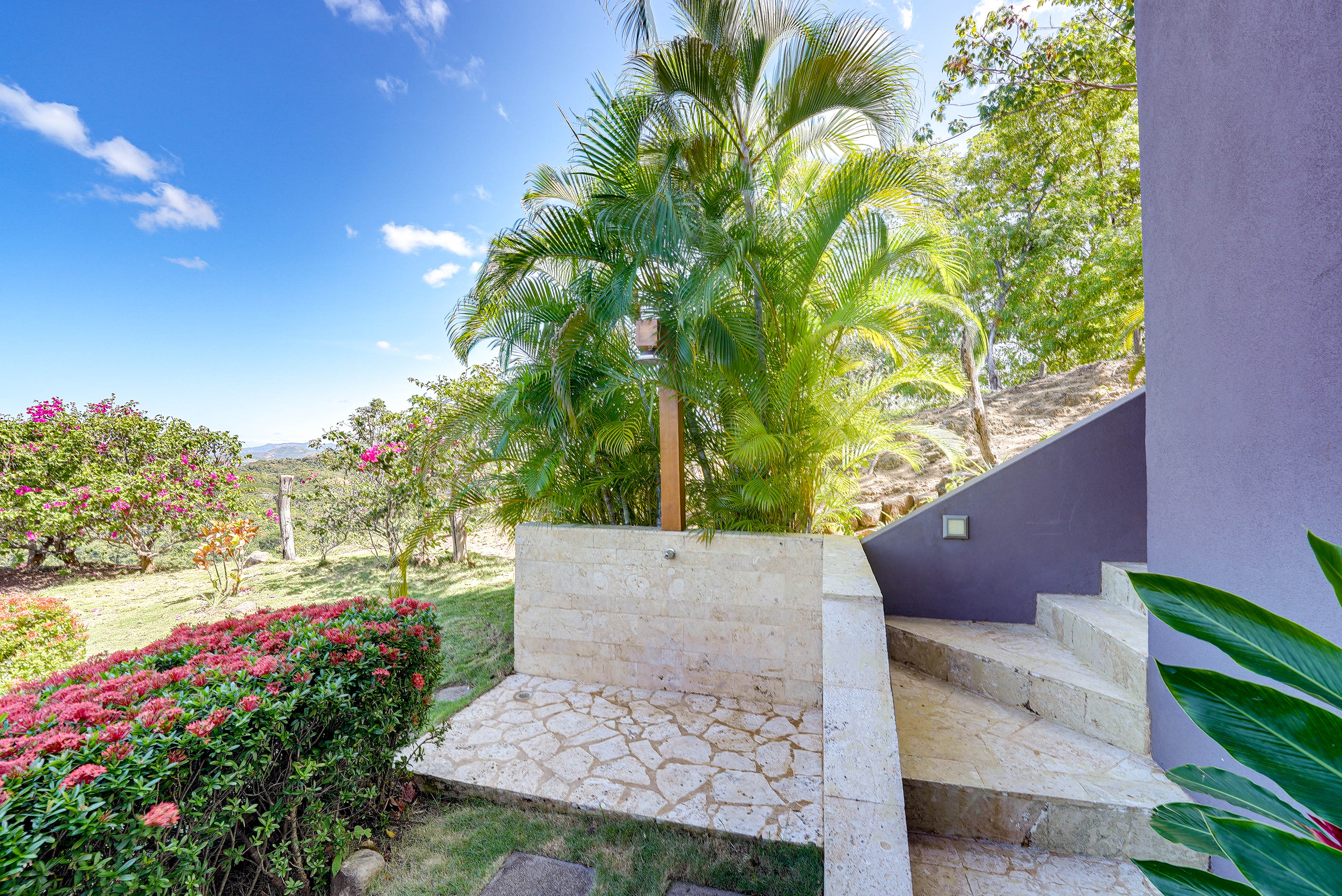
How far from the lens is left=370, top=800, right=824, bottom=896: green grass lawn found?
2.05m

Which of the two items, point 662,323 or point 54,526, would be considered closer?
point 662,323

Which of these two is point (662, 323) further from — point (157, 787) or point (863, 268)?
point (157, 787)

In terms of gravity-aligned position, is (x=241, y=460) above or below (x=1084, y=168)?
below

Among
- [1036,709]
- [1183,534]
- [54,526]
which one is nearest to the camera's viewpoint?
[1183,534]

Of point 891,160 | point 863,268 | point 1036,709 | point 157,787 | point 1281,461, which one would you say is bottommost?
point 1036,709

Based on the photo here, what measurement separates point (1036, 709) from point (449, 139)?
982cm

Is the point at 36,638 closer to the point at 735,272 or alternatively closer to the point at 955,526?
the point at 735,272

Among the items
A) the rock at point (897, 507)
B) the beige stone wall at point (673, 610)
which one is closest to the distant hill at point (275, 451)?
the beige stone wall at point (673, 610)

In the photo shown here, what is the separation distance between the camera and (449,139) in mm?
8102

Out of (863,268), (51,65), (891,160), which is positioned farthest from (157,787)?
(51,65)

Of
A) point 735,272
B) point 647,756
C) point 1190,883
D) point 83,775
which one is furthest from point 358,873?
point 735,272

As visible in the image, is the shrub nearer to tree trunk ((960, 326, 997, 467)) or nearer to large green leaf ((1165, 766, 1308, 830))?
large green leaf ((1165, 766, 1308, 830))

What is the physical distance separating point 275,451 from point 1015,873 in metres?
10.1

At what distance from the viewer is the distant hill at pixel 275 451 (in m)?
7.66
